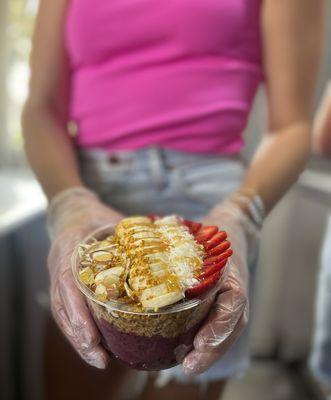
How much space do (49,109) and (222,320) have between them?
431 mm

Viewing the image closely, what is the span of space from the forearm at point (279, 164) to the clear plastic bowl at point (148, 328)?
24 cm

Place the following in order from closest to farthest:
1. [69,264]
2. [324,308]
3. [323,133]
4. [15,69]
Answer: [69,264] → [323,133] → [324,308] → [15,69]

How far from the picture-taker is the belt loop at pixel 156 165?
0.68m

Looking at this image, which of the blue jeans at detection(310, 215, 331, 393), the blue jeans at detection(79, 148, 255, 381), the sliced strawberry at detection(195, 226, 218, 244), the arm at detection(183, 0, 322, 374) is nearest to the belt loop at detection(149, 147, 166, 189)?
the blue jeans at detection(79, 148, 255, 381)

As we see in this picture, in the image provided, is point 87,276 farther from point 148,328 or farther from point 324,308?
point 324,308

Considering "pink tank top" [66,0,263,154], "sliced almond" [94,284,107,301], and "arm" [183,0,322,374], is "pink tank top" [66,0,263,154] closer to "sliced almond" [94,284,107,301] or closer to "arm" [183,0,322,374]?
"arm" [183,0,322,374]

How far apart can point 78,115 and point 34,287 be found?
71 centimetres

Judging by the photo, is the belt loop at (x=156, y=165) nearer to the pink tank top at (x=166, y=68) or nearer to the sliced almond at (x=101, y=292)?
the pink tank top at (x=166, y=68)

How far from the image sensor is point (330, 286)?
1.03 metres

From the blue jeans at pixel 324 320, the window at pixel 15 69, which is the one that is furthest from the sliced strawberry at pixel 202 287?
the window at pixel 15 69

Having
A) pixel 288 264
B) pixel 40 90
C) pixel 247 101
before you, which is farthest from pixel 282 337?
pixel 40 90

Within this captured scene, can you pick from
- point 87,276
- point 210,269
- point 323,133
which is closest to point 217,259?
point 210,269

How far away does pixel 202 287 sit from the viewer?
0.42 meters

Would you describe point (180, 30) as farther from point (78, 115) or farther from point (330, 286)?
point (330, 286)
